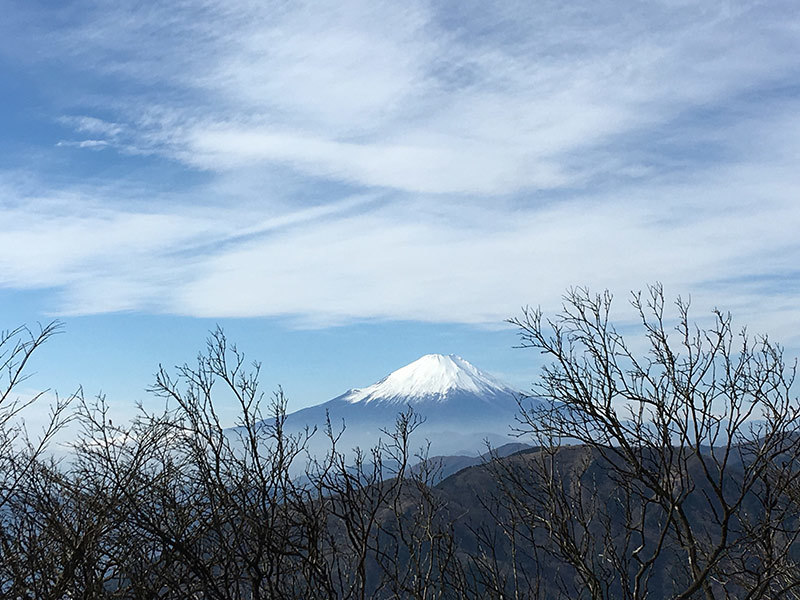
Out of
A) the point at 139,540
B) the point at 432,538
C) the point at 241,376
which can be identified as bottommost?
the point at 432,538

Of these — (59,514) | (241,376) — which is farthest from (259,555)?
(241,376)

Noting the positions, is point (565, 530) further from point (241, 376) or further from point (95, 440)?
point (95, 440)

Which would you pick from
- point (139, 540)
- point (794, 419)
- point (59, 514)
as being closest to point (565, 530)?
point (794, 419)

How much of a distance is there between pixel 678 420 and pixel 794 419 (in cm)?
130

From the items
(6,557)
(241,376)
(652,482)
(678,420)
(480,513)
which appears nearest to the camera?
(6,557)

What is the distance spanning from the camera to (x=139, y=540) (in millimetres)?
8008

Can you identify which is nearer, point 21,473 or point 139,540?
point 139,540

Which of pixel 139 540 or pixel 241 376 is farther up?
pixel 241 376

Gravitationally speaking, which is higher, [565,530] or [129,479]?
[129,479]

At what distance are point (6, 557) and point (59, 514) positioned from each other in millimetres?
708

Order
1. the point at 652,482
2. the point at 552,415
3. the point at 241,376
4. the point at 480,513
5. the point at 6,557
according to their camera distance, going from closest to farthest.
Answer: the point at 6,557
the point at 652,482
the point at 552,415
the point at 241,376
the point at 480,513

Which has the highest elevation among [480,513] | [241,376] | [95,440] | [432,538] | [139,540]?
[241,376]

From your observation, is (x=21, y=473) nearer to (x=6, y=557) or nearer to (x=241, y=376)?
(x=6, y=557)

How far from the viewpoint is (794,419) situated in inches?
357
